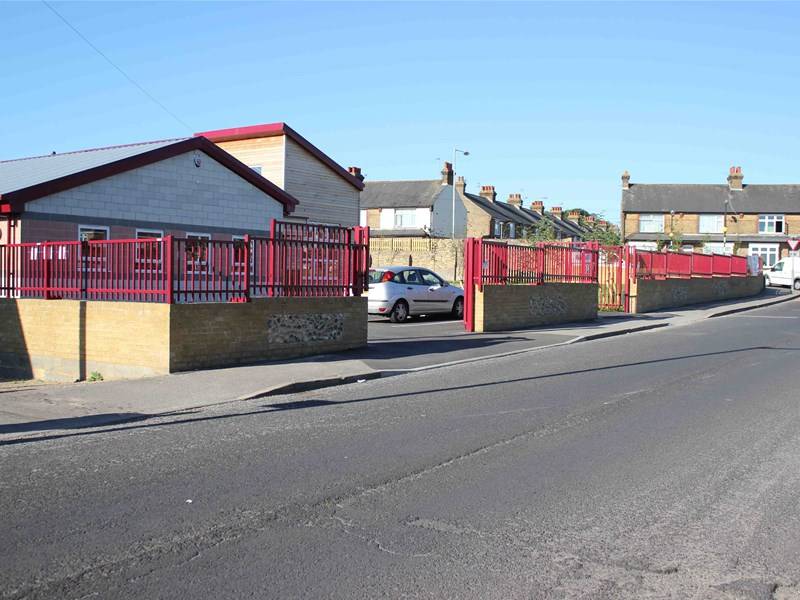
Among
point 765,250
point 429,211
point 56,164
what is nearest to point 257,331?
point 56,164

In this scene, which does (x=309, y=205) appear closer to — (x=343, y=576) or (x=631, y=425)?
(x=631, y=425)

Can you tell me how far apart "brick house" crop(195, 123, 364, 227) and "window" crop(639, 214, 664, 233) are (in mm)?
43288

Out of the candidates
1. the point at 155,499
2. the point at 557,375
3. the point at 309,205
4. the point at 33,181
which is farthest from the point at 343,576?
the point at 309,205

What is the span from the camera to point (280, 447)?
7.77 m

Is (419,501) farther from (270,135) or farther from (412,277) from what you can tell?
(270,135)

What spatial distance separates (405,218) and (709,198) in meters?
27.5

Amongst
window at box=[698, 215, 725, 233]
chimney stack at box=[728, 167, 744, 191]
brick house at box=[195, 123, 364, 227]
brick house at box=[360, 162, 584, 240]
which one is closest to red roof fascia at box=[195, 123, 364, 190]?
brick house at box=[195, 123, 364, 227]

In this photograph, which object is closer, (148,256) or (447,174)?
(148,256)

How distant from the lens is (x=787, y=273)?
5097 centimetres

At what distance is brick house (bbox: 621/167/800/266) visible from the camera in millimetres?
67875

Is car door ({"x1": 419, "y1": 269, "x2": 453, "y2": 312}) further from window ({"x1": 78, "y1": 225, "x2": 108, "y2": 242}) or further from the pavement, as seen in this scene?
window ({"x1": 78, "y1": 225, "x2": 108, "y2": 242})

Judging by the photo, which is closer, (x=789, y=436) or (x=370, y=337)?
(x=789, y=436)

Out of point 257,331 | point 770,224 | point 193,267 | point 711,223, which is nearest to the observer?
point 193,267

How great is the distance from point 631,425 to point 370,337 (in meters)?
9.81
